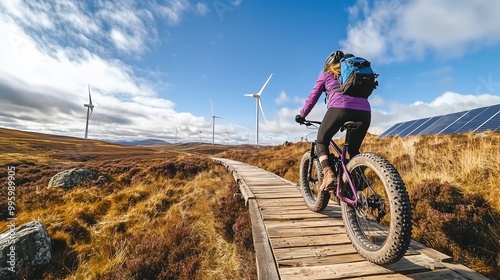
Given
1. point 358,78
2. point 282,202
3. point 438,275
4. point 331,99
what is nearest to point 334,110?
point 331,99

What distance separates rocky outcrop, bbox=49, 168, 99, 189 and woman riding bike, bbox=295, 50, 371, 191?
17.5 metres

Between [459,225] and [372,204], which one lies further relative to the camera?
[459,225]

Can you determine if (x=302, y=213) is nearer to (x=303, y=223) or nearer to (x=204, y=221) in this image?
(x=303, y=223)

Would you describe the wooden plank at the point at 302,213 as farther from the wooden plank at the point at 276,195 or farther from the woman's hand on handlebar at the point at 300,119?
the woman's hand on handlebar at the point at 300,119

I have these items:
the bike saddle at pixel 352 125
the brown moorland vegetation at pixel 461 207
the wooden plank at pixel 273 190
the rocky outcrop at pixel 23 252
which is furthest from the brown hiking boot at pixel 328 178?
the rocky outcrop at pixel 23 252

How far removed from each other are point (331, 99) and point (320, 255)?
8.06ft

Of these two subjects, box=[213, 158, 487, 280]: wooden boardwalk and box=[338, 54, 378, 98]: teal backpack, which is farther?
box=[338, 54, 378, 98]: teal backpack

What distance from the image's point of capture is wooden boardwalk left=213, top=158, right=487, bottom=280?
2973mm

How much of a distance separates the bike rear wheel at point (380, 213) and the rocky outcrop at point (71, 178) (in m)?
18.1

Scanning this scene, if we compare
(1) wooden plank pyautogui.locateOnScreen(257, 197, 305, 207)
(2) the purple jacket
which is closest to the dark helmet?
(2) the purple jacket

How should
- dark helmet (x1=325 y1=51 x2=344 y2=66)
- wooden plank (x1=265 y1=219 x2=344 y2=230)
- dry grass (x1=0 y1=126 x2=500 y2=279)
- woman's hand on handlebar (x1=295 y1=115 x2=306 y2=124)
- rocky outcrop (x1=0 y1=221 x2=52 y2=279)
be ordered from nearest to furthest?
dark helmet (x1=325 y1=51 x2=344 y2=66), dry grass (x1=0 y1=126 x2=500 y2=279), wooden plank (x1=265 y1=219 x2=344 y2=230), woman's hand on handlebar (x1=295 y1=115 x2=306 y2=124), rocky outcrop (x1=0 y1=221 x2=52 y2=279)

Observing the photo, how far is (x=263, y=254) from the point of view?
140 inches

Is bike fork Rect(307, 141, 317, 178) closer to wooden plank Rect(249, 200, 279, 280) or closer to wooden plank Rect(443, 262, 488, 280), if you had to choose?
wooden plank Rect(249, 200, 279, 280)

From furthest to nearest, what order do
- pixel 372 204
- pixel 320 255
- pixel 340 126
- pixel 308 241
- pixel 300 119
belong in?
pixel 300 119, pixel 308 241, pixel 340 126, pixel 320 255, pixel 372 204
